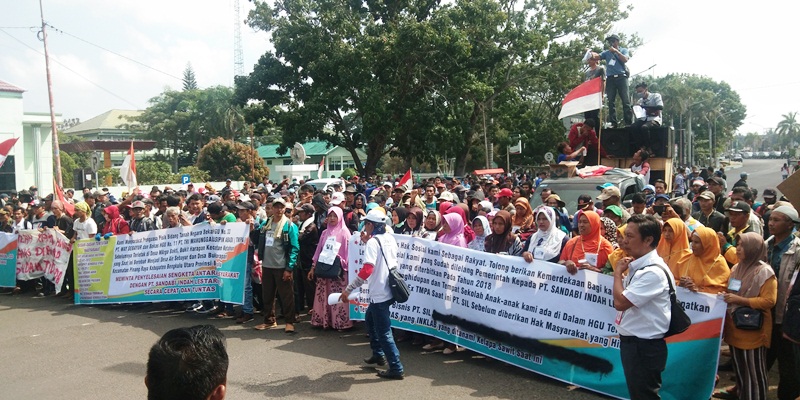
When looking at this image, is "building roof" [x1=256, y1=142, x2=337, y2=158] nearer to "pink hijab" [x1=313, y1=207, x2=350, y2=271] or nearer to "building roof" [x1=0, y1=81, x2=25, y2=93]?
"building roof" [x1=0, y1=81, x2=25, y2=93]

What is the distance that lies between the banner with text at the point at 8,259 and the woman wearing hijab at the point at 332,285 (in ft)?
→ 22.6

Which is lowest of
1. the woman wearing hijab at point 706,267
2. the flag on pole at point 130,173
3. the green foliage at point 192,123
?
the woman wearing hijab at point 706,267

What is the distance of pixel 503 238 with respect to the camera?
684 cm

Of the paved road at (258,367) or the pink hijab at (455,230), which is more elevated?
the pink hijab at (455,230)

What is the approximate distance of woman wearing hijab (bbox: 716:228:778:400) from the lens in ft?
15.8

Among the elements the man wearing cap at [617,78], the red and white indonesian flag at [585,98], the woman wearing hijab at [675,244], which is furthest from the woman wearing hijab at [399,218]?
the man wearing cap at [617,78]

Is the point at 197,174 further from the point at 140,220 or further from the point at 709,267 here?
the point at 709,267

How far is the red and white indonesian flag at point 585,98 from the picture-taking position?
11742 mm

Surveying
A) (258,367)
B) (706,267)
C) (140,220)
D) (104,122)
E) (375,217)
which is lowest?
(258,367)

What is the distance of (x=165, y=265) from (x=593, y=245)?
6529mm

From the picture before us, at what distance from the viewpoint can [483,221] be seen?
23.9ft

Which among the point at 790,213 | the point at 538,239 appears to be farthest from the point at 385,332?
the point at 790,213

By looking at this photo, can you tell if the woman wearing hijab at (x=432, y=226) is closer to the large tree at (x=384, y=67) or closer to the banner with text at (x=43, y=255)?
the banner with text at (x=43, y=255)

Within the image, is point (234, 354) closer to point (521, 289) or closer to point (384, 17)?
point (521, 289)
